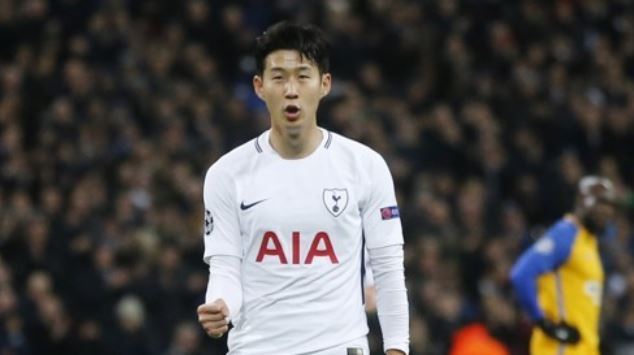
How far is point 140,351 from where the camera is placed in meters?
12.5

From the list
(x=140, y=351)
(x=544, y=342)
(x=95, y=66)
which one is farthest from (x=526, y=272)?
(x=95, y=66)

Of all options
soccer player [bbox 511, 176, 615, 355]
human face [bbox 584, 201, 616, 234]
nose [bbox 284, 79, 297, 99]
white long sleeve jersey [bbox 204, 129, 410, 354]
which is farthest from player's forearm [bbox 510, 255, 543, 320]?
nose [bbox 284, 79, 297, 99]

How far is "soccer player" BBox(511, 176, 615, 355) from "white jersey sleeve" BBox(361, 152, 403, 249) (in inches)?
139

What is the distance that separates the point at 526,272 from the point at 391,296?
11.9 ft

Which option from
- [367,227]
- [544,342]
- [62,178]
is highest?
[62,178]

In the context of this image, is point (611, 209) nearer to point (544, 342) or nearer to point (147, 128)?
point (544, 342)

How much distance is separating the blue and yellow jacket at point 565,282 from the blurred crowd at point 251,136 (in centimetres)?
264

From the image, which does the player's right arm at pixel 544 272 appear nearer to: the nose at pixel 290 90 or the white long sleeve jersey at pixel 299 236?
the white long sleeve jersey at pixel 299 236

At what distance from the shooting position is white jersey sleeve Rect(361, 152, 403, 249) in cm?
570

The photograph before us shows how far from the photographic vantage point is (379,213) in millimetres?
5715

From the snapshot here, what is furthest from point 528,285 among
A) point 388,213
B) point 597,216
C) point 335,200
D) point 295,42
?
point 295,42

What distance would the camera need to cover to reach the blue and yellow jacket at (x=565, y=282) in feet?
30.0

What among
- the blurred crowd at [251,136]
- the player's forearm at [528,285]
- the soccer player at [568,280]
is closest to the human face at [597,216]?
the soccer player at [568,280]

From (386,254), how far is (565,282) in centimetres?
375
